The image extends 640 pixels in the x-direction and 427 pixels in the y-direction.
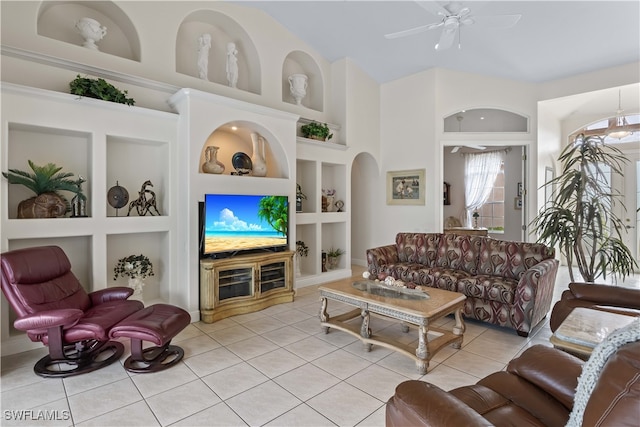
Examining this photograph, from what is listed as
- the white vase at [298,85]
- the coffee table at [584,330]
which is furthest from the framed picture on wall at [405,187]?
the coffee table at [584,330]

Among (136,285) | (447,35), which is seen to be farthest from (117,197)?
(447,35)

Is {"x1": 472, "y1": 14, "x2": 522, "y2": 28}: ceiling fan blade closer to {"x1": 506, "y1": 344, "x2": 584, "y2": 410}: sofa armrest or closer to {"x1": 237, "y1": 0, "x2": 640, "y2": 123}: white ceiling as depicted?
{"x1": 237, "y1": 0, "x2": 640, "y2": 123}: white ceiling

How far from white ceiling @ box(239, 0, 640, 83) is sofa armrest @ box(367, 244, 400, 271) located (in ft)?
9.89

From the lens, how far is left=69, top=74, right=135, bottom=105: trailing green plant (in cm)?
321

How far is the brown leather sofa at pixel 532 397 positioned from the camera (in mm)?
882

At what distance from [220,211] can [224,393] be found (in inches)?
84.3

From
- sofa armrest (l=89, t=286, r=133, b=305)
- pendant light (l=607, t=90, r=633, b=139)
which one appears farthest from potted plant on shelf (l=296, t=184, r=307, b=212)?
pendant light (l=607, t=90, r=633, b=139)

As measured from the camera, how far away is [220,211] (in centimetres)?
393

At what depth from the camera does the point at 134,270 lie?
3.67 meters

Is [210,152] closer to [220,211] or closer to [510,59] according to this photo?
[220,211]

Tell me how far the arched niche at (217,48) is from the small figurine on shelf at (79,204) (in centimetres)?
210

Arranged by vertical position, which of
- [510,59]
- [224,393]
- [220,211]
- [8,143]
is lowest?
[224,393]

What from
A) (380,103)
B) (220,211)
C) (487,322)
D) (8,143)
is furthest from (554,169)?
(8,143)

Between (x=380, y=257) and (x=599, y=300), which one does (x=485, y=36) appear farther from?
(x=599, y=300)
